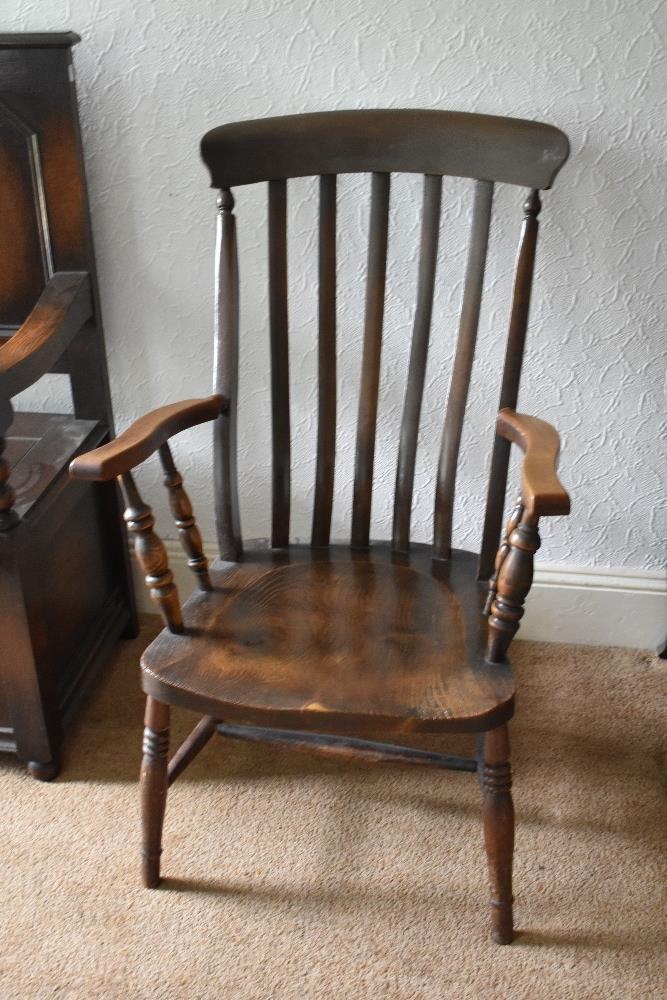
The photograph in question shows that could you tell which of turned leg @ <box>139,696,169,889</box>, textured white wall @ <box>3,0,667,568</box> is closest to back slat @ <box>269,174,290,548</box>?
textured white wall @ <box>3,0,667,568</box>

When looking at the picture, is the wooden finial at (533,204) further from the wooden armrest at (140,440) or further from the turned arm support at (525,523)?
the wooden armrest at (140,440)

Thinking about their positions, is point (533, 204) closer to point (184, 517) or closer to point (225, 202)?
point (225, 202)

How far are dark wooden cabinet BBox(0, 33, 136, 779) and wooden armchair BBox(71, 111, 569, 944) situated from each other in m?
0.26

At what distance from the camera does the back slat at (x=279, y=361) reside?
140 centimetres

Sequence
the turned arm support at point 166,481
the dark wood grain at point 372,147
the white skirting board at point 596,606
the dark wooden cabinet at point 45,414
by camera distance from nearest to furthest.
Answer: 1. the turned arm support at point 166,481
2. the dark wood grain at point 372,147
3. the dark wooden cabinet at point 45,414
4. the white skirting board at point 596,606

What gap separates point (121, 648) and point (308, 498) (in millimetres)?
495

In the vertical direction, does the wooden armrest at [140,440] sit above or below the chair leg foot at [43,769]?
above

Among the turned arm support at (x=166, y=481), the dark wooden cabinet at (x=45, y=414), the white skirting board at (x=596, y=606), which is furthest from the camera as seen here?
the white skirting board at (x=596, y=606)

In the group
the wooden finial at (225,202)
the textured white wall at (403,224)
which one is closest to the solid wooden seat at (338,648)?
the textured white wall at (403,224)

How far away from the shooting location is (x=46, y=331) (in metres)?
1.49

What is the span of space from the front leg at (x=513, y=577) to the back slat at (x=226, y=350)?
46cm

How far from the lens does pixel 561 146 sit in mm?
1303

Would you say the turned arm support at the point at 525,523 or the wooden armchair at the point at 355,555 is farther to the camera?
the wooden armchair at the point at 355,555

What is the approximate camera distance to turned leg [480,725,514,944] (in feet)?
4.15
